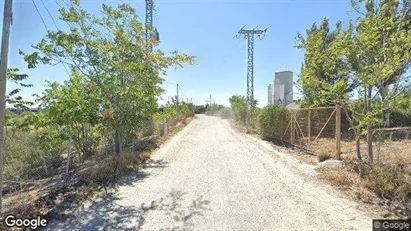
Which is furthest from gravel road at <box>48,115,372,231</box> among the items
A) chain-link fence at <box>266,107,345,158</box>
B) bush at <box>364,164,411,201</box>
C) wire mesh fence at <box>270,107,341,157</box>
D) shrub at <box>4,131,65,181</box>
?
chain-link fence at <box>266,107,345,158</box>

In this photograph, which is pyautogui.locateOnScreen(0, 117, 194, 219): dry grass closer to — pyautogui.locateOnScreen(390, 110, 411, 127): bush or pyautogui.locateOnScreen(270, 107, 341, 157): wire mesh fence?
pyautogui.locateOnScreen(270, 107, 341, 157): wire mesh fence

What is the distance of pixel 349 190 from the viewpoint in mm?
6270

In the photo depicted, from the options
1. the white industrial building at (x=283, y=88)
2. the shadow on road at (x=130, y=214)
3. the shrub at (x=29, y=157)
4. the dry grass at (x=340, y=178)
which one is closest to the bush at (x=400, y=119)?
the dry grass at (x=340, y=178)

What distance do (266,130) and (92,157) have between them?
9.96 metres

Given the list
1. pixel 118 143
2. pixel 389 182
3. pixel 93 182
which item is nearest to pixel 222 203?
pixel 93 182

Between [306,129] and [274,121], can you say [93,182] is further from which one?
[274,121]

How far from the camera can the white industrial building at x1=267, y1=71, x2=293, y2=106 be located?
42.9 metres

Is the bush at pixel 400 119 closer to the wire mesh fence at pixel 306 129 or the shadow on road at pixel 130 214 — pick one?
the wire mesh fence at pixel 306 129

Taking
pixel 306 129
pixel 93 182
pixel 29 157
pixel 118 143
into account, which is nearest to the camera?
pixel 93 182

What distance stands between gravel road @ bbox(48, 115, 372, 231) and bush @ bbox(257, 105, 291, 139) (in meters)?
7.81

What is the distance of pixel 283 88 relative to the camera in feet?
145

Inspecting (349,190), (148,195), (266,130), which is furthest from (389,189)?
(266,130)

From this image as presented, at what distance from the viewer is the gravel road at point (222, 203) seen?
15.1 feet

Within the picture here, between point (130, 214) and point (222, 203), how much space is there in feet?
5.63
